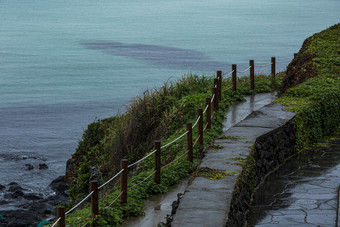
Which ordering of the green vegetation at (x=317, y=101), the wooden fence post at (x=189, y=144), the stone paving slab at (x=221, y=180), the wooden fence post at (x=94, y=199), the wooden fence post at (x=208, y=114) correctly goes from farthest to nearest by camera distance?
the green vegetation at (x=317, y=101), the wooden fence post at (x=208, y=114), the wooden fence post at (x=189, y=144), the wooden fence post at (x=94, y=199), the stone paving slab at (x=221, y=180)

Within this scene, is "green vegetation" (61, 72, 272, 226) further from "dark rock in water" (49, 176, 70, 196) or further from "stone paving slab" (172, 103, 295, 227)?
"dark rock in water" (49, 176, 70, 196)

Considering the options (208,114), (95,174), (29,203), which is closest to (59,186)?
(29,203)

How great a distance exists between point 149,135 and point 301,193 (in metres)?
6.54

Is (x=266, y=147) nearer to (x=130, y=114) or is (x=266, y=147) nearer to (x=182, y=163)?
(x=182, y=163)

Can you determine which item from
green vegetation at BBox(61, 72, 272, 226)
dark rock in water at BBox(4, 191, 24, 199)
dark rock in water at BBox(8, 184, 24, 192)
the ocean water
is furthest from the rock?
dark rock in water at BBox(8, 184, 24, 192)

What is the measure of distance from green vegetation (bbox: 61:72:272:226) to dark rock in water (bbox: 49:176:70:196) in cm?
104

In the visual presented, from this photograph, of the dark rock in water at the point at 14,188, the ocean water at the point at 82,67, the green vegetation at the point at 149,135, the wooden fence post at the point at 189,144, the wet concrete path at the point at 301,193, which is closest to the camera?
the wet concrete path at the point at 301,193

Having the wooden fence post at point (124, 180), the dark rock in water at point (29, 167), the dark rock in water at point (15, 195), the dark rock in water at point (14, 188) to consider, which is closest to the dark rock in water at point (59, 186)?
the dark rock in water at point (14, 188)

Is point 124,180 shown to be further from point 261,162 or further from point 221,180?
point 261,162

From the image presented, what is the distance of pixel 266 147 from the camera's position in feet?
41.4

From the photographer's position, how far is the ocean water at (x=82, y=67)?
A: 104 feet

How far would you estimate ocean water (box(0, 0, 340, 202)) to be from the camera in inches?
1244

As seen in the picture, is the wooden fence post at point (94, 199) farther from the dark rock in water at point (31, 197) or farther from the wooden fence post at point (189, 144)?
the dark rock in water at point (31, 197)

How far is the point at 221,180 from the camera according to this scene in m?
9.91
